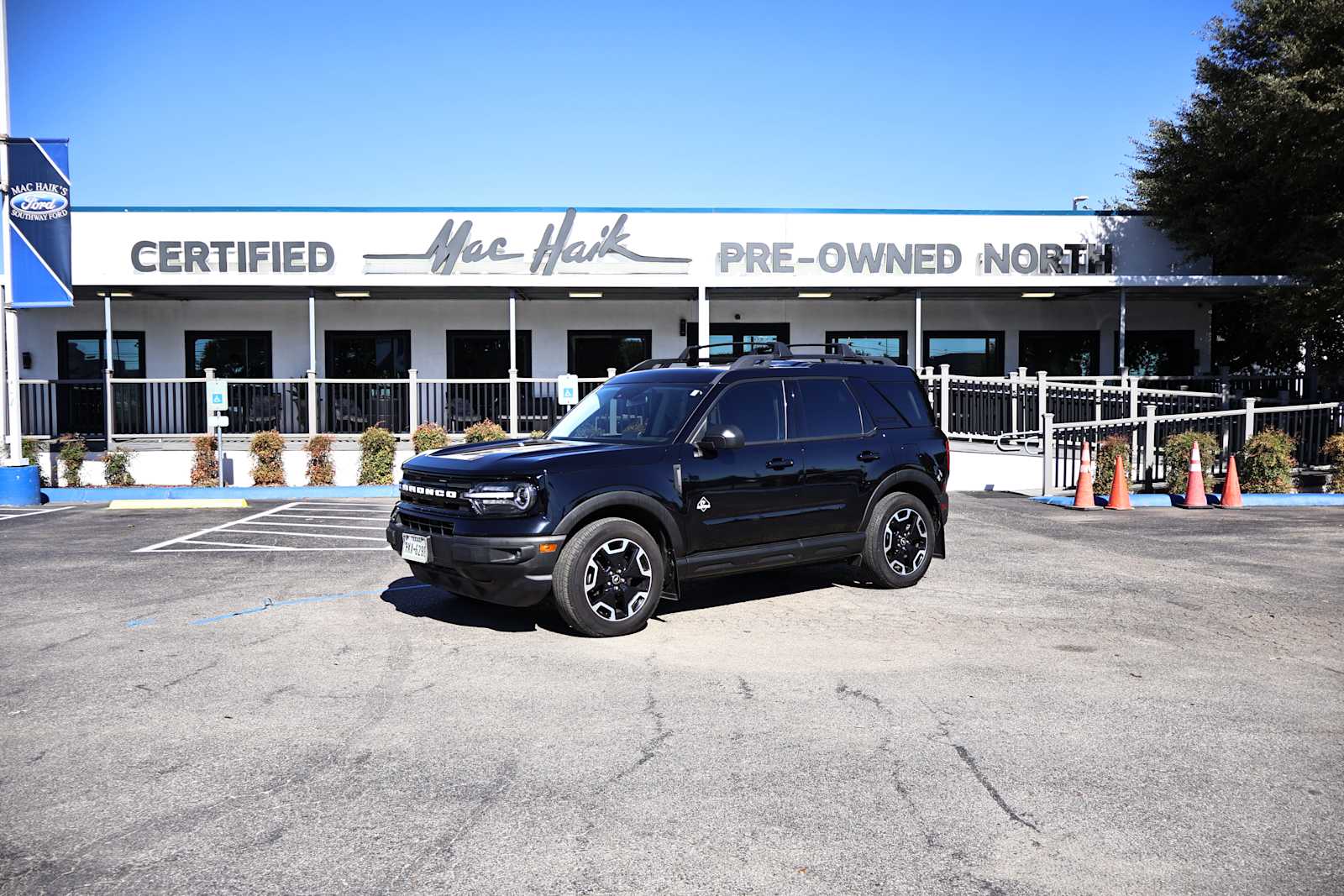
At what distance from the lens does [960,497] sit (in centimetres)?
1536

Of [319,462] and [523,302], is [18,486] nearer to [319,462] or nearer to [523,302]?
[319,462]

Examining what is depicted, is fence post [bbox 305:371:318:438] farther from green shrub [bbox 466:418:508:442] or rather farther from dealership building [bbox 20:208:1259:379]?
green shrub [bbox 466:418:508:442]

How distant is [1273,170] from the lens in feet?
63.1

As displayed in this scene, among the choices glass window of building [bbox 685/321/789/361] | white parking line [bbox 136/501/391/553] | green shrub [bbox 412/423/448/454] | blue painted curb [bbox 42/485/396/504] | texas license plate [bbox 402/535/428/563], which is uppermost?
glass window of building [bbox 685/321/789/361]

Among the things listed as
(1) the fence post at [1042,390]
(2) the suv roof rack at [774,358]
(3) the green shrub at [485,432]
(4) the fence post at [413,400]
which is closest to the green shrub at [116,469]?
(4) the fence post at [413,400]

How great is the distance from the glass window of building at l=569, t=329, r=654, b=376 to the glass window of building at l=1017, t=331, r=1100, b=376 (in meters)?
8.24

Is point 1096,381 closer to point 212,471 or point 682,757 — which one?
point 212,471

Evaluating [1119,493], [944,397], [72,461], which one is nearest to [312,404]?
[72,461]

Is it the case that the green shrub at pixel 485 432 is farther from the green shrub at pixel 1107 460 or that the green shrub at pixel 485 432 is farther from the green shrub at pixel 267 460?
the green shrub at pixel 1107 460

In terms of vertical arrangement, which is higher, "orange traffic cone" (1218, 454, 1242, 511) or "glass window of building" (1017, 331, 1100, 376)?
"glass window of building" (1017, 331, 1100, 376)

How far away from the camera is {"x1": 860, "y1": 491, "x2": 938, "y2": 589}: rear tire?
8219 millimetres

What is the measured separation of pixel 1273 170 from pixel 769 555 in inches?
652

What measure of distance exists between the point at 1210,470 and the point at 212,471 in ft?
50.4

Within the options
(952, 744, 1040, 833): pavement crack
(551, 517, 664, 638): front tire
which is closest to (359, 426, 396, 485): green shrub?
(551, 517, 664, 638): front tire
